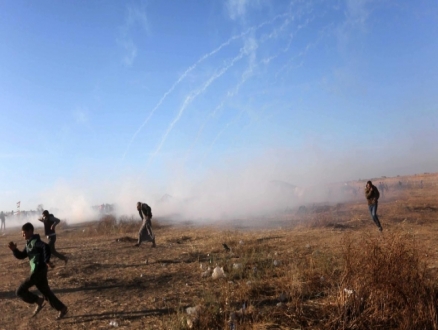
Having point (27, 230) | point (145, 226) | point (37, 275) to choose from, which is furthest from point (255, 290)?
point (145, 226)

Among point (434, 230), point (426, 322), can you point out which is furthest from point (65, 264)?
point (434, 230)

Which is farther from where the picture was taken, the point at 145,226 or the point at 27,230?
the point at 145,226

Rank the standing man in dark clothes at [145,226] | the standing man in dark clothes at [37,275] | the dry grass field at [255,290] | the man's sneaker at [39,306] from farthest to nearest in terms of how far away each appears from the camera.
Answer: the standing man in dark clothes at [145,226] → the man's sneaker at [39,306] → the standing man in dark clothes at [37,275] → the dry grass field at [255,290]

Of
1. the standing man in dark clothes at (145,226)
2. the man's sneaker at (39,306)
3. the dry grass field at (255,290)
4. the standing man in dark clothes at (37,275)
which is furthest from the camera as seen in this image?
the standing man in dark clothes at (145,226)

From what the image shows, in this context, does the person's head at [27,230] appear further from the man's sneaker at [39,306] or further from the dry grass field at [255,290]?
the dry grass field at [255,290]

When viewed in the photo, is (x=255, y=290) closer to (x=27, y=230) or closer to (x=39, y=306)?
(x=39, y=306)

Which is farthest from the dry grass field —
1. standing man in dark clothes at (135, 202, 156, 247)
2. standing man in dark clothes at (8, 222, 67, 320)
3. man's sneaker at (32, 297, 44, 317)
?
standing man in dark clothes at (135, 202, 156, 247)

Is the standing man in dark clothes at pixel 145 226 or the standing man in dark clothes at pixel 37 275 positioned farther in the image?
the standing man in dark clothes at pixel 145 226

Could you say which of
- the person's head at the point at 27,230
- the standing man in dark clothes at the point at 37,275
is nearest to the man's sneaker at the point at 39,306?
the standing man in dark clothes at the point at 37,275

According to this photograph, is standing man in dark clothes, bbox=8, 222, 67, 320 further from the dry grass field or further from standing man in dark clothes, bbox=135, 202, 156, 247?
standing man in dark clothes, bbox=135, 202, 156, 247

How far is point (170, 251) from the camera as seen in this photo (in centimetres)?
1172

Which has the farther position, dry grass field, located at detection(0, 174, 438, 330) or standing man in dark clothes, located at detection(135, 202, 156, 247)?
standing man in dark clothes, located at detection(135, 202, 156, 247)

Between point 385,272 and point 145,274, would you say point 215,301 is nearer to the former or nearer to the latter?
point 385,272

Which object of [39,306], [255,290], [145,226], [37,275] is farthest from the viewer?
[145,226]
